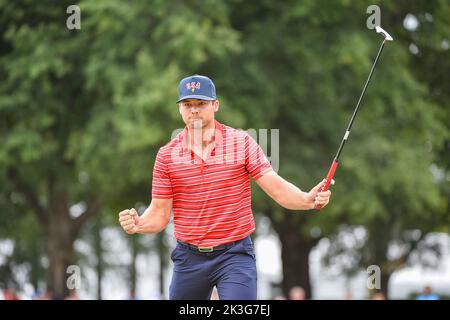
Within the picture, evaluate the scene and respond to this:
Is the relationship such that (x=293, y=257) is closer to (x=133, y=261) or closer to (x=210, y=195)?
(x=133, y=261)

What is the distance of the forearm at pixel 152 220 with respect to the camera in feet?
22.1

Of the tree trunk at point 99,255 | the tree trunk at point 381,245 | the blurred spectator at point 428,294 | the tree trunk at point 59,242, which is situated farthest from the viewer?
the tree trunk at point 99,255

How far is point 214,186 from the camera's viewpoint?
639cm

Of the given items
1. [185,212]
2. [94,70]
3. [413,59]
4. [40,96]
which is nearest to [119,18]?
[94,70]

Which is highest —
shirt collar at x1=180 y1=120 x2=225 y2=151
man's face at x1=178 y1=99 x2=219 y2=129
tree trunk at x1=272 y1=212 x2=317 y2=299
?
tree trunk at x1=272 y1=212 x2=317 y2=299

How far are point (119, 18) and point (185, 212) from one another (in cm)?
1521

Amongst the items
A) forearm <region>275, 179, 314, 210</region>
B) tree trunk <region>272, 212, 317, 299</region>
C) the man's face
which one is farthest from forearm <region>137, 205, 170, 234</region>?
tree trunk <region>272, 212, 317, 299</region>

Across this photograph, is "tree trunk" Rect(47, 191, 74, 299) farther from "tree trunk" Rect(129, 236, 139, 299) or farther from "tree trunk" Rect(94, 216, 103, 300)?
"tree trunk" Rect(129, 236, 139, 299)

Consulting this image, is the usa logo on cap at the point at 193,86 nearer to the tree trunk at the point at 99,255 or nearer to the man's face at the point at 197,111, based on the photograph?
the man's face at the point at 197,111

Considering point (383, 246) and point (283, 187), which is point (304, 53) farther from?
point (283, 187)

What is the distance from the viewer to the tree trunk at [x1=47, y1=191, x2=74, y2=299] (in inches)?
1044

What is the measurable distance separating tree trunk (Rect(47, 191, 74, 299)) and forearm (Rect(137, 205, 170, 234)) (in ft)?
65.5

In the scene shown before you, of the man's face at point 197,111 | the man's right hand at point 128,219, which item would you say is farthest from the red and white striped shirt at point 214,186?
the man's right hand at point 128,219

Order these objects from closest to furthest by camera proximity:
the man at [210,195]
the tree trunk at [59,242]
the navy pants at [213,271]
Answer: the navy pants at [213,271]
the man at [210,195]
the tree trunk at [59,242]
